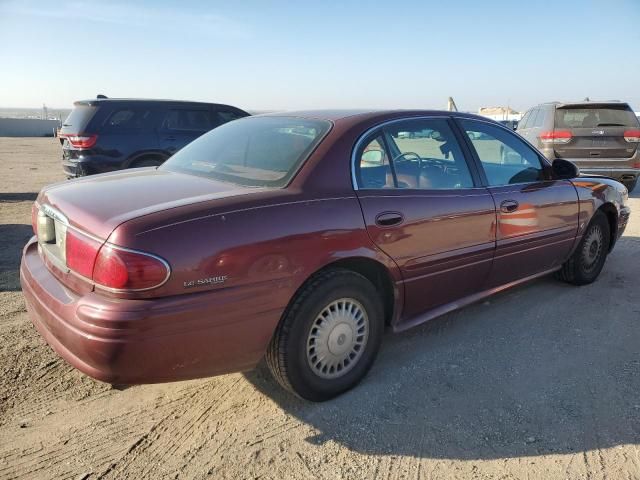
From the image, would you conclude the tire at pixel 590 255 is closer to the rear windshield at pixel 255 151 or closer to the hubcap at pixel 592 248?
the hubcap at pixel 592 248

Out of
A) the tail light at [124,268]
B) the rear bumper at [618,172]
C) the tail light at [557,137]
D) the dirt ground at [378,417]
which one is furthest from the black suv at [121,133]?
the rear bumper at [618,172]

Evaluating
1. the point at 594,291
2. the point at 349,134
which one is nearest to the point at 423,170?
the point at 349,134

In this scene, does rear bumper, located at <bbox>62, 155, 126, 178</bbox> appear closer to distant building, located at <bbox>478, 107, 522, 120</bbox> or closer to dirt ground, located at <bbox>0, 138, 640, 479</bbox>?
dirt ground, located at <bbox>0, 138, 640, 479</bbox>

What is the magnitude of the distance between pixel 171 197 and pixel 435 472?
1.82 meters

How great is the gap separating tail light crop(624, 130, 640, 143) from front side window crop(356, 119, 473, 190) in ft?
24.4

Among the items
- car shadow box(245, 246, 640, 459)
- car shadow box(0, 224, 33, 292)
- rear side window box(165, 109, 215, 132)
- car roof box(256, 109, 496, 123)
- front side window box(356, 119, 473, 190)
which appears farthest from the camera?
rear side window box(165, 109, 215, 132)

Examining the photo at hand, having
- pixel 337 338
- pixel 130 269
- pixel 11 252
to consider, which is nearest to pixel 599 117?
pixel 337 338

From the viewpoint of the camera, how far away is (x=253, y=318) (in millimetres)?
2453

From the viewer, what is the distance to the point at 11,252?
537cm

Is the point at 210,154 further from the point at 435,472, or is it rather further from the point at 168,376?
the point at 435,472

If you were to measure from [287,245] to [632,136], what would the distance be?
923 centimetres

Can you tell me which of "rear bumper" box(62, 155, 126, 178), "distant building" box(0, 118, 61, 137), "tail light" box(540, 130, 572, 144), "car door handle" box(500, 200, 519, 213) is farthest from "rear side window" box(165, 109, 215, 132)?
"distant building" box(0, 118, 61, 137)

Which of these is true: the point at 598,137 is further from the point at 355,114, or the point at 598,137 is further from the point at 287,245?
the point at 287,245

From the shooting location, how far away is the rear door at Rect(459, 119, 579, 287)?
148 inches
